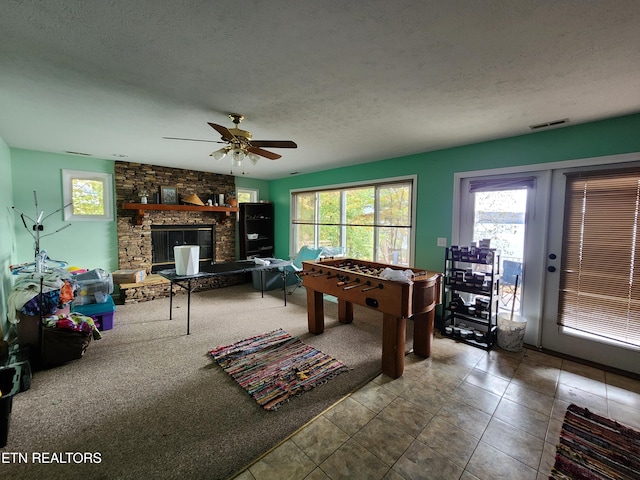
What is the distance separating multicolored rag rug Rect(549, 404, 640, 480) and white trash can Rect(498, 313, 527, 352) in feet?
3.23

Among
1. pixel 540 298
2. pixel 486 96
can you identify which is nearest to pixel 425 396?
pixel 540 298

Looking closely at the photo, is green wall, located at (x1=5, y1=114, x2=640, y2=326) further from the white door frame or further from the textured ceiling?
the textured ceiling

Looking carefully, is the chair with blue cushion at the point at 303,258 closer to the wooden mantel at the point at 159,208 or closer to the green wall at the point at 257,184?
the wooden mantel at the point at 159,208

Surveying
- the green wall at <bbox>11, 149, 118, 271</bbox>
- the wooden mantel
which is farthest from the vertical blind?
the green wall at <bbox>11, 149, 118, 271</bbox>

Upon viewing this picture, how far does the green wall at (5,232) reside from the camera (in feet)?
10.2

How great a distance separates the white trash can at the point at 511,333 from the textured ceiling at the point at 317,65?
2.13 meters

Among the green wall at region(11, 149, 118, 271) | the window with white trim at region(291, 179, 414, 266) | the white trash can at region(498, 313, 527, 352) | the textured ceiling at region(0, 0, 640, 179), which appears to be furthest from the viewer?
the window with white trim at region(291, 179, 414, 266)

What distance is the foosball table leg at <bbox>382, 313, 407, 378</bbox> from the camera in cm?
246

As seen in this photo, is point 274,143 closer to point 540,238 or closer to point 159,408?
point 159,408

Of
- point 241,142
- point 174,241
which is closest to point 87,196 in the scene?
point 174,241

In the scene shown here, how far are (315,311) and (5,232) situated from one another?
4043 millimetres

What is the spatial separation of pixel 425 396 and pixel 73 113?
4112 mm

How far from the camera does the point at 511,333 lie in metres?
3.01

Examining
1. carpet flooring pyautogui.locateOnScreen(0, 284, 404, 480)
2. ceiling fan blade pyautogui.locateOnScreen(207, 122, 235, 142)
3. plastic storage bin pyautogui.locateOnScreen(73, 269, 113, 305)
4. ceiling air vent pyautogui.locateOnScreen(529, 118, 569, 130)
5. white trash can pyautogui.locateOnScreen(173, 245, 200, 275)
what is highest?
ceiling air vent pyautogui.locateOnScreen(529, 118, 569, 130)
